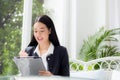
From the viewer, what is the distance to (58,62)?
238cm

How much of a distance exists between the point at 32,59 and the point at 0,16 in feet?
7.54

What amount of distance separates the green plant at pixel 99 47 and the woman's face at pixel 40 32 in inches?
67.6

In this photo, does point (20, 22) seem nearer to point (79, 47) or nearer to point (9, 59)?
point (9, 59)

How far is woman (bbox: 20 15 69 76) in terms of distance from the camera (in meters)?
2.35

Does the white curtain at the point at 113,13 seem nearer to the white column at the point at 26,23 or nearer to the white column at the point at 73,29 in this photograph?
the white column at the point at 73,29

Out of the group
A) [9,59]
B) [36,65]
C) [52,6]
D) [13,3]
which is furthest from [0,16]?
[36,65]

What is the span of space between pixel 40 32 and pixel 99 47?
1.92 meters

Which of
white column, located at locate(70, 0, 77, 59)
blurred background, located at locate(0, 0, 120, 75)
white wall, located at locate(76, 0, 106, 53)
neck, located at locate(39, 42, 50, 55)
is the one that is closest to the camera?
neck, located at locate(39, 42, 50, 55)

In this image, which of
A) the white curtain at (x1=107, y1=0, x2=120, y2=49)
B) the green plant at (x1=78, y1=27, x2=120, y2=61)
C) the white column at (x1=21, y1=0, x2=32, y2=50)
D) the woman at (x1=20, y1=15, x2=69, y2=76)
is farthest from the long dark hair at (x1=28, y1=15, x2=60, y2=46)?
the white curtain at (x1=107, y1=0, x2=120, y2=49)

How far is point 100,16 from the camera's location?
Answer: 4496 mm

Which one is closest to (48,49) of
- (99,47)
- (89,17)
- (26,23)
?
(26,23)

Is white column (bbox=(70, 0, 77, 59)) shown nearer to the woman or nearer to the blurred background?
the blurred background

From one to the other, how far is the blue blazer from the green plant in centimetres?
161

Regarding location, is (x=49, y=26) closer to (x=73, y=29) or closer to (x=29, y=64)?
(x=29, y=64)
